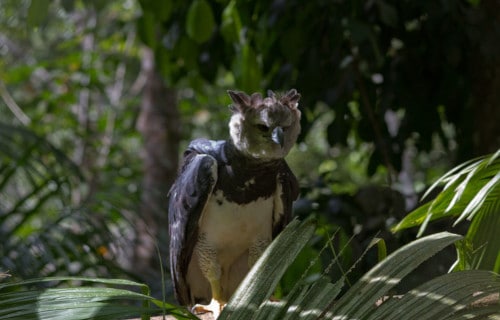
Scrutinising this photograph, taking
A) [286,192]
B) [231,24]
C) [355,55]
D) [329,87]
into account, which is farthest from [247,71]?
[286,192]

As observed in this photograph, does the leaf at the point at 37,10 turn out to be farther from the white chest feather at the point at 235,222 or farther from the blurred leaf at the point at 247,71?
the blurred leaf at the point at 247,71

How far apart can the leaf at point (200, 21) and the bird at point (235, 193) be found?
0.56m

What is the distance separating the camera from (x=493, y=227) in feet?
4.89

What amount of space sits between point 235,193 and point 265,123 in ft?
0.78

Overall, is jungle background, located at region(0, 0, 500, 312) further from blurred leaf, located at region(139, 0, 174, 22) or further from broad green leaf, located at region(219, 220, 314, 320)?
broad green leaf, located at region(219, 220, 314, 320)

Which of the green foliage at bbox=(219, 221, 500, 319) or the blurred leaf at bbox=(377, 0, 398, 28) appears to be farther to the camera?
the blurred leaf at bbox=(377, 0, 398, 28)

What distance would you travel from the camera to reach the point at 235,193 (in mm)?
1890

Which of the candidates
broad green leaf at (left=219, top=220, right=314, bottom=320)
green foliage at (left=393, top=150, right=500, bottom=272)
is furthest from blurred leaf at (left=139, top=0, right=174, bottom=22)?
broad green leaf at (left=219, top=220, right=314, bottom=320)

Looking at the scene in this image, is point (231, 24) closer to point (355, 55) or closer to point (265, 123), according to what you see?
point (355, 55)

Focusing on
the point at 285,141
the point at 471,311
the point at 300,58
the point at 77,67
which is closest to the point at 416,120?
the point at 300,58

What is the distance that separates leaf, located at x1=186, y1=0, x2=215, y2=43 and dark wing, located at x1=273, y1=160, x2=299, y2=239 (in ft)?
2.24

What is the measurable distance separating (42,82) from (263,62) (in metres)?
3.23

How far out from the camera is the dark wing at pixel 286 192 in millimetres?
1940

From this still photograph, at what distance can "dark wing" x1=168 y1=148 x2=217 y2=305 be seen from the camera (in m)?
1.87
